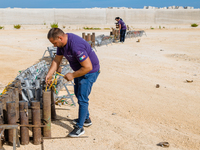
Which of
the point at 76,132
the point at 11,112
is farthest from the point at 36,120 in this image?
the point at 76,132

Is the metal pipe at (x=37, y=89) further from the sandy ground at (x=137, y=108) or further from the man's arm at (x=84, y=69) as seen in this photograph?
the man's arm at (x=84, y=69)

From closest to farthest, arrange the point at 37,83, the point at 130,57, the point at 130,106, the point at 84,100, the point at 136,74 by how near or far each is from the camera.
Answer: the point at 84,100 → the point at 37,83 → the point at 130,106 → the point at 136,74 → the point at 130,57

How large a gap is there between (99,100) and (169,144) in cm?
242

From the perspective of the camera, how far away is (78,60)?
3.82 meters

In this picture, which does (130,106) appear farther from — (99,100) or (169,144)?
(169,144)

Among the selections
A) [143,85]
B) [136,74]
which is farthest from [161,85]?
[136,74]

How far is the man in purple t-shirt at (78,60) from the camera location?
380 centimetres

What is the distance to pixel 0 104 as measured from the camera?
3865 millimetres

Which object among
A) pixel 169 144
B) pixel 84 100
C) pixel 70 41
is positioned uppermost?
pixel 70 41

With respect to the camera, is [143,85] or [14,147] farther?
[143,85]

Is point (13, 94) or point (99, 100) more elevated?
point (13, 94)

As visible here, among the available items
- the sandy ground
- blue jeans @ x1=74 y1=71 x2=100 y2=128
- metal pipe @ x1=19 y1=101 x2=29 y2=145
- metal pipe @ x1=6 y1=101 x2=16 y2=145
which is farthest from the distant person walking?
metal pipe @ x1=6 y1=101 x2=16 y2=145

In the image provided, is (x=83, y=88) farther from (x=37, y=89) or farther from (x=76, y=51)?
(x=37, y=89)

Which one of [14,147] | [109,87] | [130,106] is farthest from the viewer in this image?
[109,87]
